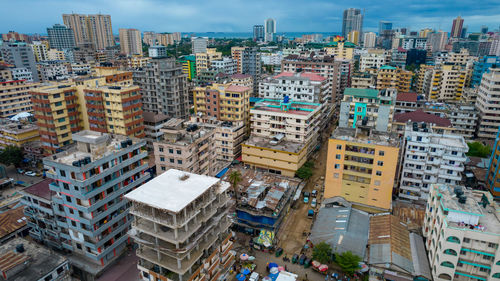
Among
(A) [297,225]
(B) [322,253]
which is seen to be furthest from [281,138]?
(B) [322,253]

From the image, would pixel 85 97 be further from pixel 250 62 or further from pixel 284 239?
pixel 250 62

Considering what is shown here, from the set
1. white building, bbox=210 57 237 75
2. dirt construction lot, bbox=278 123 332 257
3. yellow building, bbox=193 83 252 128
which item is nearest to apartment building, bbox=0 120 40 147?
yellow building, bbox=193 83 252 128

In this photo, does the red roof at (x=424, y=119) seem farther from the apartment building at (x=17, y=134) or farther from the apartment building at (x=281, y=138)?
the apartment building at (x=17, y=134)

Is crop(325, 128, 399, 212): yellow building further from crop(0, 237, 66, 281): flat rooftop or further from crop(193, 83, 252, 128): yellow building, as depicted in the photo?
crop(0, 237, 66, 281): flat rooftop

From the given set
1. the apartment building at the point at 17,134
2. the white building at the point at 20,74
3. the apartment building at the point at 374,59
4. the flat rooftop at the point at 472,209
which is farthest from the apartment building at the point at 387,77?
the white building at the point at 20,74

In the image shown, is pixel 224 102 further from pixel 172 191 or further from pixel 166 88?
pixel 172 191

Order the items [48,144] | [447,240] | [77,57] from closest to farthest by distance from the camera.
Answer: [447,240] → [48,144] → [77,57]

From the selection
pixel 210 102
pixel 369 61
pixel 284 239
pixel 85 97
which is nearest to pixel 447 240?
pixel 284 239
